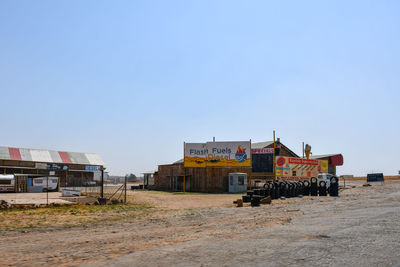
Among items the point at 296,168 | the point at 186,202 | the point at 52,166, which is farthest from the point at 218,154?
the point at 52,166

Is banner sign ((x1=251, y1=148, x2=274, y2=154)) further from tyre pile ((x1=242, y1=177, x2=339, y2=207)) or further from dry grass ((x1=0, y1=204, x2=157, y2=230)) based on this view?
dry grass ((x1=0, y1=204, x2=157, y2=230))

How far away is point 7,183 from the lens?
124 feet

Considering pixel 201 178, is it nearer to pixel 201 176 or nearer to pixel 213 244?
pixel 201 176

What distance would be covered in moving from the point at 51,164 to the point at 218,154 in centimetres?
2976

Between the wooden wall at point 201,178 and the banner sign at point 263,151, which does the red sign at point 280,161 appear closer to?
the banner sign at point 263,151

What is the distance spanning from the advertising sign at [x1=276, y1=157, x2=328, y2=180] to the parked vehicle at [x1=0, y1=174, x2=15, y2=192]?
103 ft

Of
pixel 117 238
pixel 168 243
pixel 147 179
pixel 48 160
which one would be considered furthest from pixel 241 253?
pixel 48 160

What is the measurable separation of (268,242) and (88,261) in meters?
4.77

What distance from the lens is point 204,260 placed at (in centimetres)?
766

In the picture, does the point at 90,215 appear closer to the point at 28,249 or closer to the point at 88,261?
the point at 28,249

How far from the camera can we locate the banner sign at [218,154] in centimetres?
4216

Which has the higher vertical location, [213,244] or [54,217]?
[213,244]

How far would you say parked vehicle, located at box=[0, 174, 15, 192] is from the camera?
122ft

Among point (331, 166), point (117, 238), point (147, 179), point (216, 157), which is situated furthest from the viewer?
point (331, 166)
